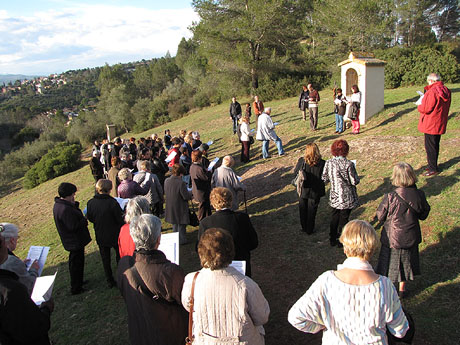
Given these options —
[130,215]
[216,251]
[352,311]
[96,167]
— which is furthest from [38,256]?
[96,167]

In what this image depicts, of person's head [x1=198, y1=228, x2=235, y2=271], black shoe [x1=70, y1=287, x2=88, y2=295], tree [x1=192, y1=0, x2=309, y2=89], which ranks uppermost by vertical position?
tree [x1=192, y1=0, x2=309, y2=89]

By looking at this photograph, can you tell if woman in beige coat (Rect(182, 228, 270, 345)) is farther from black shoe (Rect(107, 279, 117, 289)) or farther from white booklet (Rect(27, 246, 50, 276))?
black shoe (Rect(107, 279, 117, 289))

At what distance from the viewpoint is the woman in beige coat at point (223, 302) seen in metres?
2.40

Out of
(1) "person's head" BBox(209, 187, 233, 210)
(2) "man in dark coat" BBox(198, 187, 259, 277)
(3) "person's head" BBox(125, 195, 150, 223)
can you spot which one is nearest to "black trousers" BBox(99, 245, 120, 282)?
(3) "person's head" BBox(125, 195, 150, 223)

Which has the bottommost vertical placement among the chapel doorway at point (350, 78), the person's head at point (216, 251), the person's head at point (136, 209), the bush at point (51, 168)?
the bush at point (51, 168)

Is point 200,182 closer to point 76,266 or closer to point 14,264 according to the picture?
point 76,266

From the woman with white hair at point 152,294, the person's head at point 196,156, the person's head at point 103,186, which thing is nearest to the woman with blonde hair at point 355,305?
the woman with white hair at point 152,294

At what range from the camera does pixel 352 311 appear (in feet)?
7.27

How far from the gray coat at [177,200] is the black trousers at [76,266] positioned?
1.73 metres

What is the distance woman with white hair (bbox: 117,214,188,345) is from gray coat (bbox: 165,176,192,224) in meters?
3.49

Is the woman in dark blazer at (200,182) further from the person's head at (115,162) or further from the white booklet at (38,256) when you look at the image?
the white booklet at (38,256)

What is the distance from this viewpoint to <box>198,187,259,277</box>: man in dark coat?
3822 mm

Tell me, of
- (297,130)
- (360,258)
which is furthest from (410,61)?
(360,258)

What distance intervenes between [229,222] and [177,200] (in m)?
2.86
